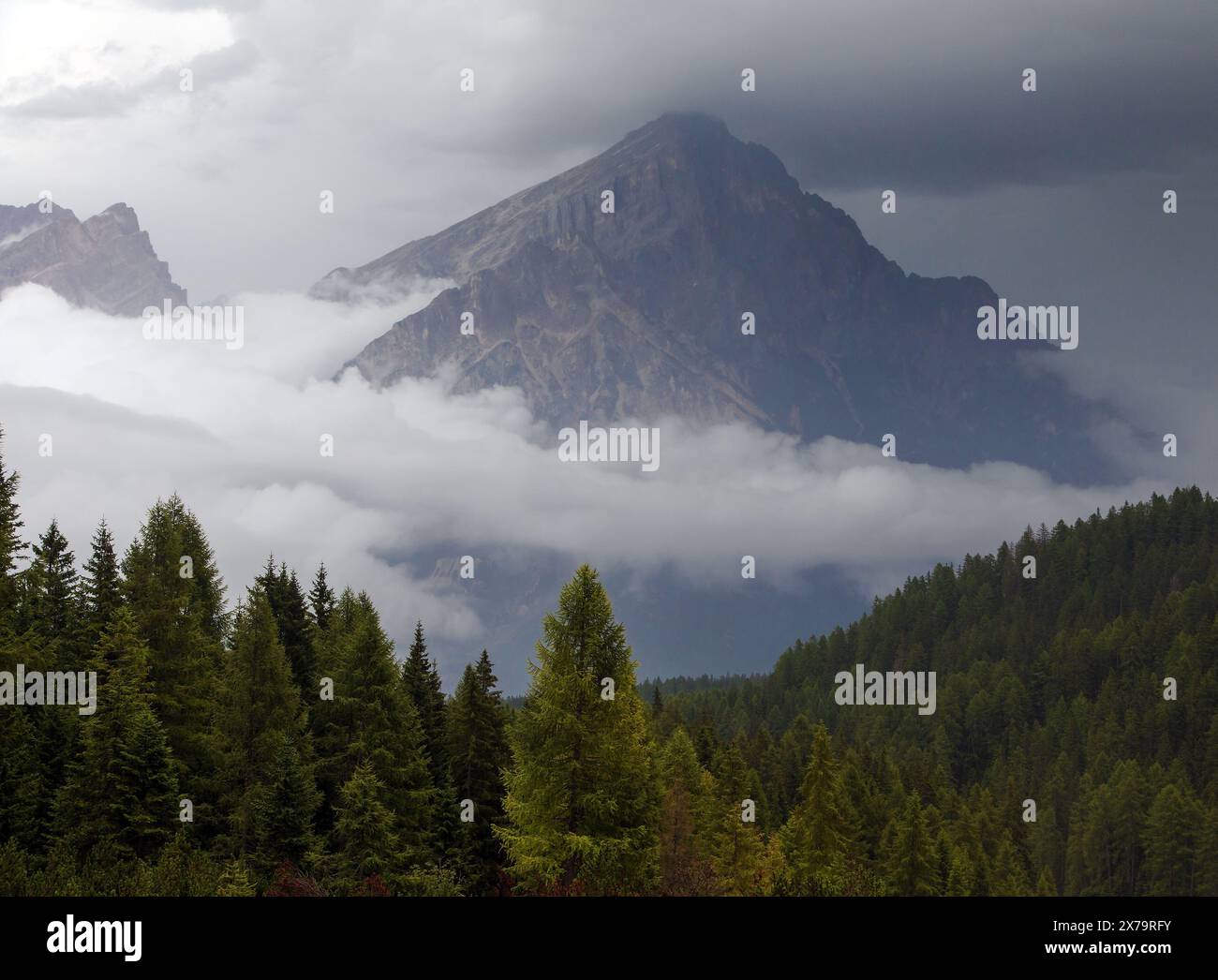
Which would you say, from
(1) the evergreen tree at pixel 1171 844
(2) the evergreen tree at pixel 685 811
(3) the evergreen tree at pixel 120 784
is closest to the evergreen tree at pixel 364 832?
(3) the evergreen tree at pixel 120 784

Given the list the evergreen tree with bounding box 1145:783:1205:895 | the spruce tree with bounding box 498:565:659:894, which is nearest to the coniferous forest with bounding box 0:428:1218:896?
the spruce tree with bounding box 498:565:659:894

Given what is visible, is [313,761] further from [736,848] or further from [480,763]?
[736,848]

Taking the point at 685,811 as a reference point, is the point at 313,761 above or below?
above

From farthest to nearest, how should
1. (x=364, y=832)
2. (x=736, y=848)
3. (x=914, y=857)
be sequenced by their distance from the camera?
1. (x=914, y=857)
2. (x=736, y=848)
3. (x=364, y=832)

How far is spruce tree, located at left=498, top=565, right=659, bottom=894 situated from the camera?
137ft

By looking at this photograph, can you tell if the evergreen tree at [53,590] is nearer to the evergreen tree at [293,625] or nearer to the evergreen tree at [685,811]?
the evergreen tree at [293,625]

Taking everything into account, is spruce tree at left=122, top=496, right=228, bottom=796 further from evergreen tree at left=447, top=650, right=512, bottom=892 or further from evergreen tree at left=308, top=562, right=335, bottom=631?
evergreen tree at left=308, top=562, right=335, bottom=631

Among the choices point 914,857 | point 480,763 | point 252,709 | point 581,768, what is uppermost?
point 252,709

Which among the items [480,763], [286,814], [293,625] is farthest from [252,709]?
[480,763]

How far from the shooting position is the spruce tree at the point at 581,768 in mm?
41625

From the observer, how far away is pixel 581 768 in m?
42.3

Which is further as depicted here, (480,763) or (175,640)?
(480,763)
